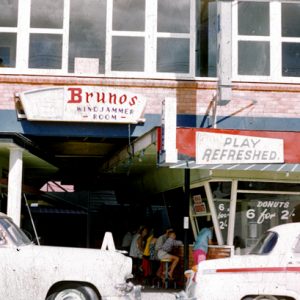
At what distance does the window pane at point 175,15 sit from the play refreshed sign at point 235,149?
4.31 metres

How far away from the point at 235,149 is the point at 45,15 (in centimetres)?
619

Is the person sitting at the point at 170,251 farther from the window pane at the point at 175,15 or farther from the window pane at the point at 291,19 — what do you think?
the window pane at the point at 291,19

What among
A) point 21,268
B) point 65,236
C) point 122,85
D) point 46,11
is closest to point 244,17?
point 122,85

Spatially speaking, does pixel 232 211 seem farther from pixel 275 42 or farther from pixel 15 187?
pixel 15 187

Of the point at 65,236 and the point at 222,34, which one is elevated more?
the point at 222,34

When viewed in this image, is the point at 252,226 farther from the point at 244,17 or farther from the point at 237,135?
the point at 244,17

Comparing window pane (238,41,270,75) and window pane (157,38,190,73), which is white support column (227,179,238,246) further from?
window pane (157,38,190,73)

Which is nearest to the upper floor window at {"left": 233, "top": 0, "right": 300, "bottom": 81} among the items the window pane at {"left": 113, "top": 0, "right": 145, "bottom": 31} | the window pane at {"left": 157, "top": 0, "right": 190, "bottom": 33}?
the window pane at {"left": 157, "top": 0, "right": 190, "bottom": 33}

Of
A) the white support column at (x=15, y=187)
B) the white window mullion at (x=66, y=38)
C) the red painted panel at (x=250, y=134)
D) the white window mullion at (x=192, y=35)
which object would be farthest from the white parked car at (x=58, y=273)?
the white window mullion at (x=192, y=35)

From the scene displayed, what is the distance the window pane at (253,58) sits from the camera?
16938mm

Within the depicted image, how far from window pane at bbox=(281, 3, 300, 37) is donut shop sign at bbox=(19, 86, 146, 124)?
415cm

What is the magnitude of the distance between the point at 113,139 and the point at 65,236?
30.5 feet

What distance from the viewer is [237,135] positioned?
13.8 meters

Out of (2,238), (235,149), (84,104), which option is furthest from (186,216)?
(2,238)
